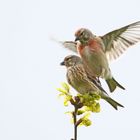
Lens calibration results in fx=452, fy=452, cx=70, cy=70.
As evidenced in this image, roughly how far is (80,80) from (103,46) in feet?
4.32

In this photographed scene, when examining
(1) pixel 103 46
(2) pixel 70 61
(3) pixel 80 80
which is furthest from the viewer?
(1) pixel 103 46

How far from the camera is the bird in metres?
4.90

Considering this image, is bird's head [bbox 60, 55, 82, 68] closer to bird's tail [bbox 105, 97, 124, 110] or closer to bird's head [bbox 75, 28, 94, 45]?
bird's head [bbox 75, 28, 94, 45]

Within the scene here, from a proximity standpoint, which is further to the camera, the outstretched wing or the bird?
the outstretched wing

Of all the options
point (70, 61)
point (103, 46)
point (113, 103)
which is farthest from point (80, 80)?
point (103, 46)

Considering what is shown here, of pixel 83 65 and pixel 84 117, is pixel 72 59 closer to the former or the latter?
pixel 83 65

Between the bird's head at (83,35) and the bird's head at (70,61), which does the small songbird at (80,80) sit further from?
the bird's head at (83,35)

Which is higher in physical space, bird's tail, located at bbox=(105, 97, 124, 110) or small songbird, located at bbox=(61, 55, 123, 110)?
small songbird, located at bbox=(61, 55, 123, 110)

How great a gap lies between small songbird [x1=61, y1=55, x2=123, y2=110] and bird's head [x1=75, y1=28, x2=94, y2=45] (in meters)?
0.31

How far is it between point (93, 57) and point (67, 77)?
108cm

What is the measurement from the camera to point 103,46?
548 cm

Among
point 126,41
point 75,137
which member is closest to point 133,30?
point 126,41

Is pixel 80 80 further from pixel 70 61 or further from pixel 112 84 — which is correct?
pixel 112 84

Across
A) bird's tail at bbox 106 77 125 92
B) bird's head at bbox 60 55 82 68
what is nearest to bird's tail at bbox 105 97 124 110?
bird's head at bbox 60 55 82 68
